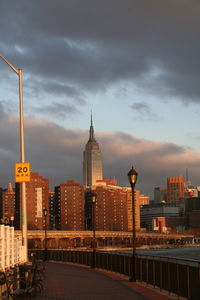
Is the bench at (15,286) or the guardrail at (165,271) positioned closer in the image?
the bench at (15,286)

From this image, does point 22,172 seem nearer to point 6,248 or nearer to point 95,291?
point 95,291

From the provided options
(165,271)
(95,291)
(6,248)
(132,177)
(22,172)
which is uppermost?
(22,172)

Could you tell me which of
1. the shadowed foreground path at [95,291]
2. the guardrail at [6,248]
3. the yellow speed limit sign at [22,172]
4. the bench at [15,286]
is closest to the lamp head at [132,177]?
the shadowed foreground path at [95,291]

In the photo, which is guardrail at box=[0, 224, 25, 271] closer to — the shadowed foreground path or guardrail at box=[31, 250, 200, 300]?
the shadowed foreground path

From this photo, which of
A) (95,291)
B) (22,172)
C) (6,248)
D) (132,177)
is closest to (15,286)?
(6,248)

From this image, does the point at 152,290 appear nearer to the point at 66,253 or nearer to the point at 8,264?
the point at 8,264

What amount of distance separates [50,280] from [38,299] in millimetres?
8889

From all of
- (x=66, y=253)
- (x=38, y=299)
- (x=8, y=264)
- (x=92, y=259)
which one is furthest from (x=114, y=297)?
(x=66, y=253)

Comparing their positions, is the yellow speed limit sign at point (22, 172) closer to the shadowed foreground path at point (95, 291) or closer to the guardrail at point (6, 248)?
the shadowed foreground path at point (95, 291)

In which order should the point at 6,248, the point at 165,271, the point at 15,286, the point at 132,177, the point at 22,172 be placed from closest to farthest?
the point at 6,248, the point at 15,286, the point at 165,271, the point at 22,172, the point at 132,177

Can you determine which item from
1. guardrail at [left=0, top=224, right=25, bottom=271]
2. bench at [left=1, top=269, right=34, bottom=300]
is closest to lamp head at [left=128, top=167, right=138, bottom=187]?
guardrail at [left=0, top=224, right=25, bottom=271]

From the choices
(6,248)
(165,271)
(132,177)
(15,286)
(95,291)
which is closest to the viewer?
(6,248)

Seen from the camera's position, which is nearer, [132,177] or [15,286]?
[15,286]

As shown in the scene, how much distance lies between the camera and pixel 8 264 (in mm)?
19453
